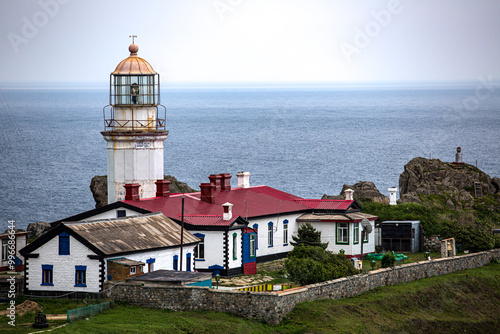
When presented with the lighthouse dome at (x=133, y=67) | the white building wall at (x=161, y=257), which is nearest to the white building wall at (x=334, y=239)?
the white building wall at (x=161, y=257)

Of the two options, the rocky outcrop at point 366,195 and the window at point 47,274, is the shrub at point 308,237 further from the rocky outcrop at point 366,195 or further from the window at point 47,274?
the window at point 47,274

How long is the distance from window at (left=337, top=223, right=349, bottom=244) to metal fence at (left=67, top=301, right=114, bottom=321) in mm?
18140

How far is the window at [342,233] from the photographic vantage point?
155 feet

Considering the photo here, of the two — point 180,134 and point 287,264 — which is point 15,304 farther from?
point 180,134

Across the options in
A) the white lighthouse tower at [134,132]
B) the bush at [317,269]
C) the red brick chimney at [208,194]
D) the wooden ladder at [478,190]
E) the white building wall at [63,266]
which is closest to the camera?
the white building wall at [63,266]

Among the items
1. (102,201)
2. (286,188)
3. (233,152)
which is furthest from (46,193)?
(233,152)

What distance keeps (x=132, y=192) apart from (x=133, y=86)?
703 cm

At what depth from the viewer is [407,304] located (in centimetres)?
3616

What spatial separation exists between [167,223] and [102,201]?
25.2 m

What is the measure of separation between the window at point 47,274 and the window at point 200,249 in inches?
325

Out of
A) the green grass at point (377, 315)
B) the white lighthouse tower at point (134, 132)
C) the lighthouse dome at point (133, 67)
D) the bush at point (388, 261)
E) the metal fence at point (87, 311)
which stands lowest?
the green grass at point (377, 315)

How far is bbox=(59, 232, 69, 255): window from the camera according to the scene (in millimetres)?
35000

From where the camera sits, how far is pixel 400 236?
162 feet

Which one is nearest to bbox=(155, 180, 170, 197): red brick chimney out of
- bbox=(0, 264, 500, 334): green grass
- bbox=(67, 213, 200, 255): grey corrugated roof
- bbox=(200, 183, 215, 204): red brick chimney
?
bbox=(200, 183, 215, 204): red brick chimney
